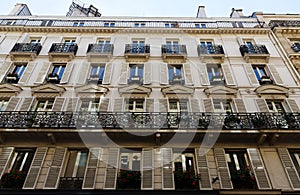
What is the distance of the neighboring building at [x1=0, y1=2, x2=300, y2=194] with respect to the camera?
25.2 feet

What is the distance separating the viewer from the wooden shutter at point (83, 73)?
1091 centimetres

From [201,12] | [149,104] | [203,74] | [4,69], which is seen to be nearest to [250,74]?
[203,74]

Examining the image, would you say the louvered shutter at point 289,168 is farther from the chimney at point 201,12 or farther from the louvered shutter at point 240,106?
the chimney at point 201,12

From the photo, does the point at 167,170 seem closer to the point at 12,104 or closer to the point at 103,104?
the point at 103,104

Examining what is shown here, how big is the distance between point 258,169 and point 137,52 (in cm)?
792

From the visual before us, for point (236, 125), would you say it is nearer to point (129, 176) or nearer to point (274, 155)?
point (274, 155)

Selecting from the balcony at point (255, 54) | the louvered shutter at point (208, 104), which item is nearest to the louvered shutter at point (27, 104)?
the louvered shutter at point (208, 104)

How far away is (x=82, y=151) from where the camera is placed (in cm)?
850

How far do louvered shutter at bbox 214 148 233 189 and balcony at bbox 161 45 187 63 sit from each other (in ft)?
18.0

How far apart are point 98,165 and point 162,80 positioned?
497 centimetres

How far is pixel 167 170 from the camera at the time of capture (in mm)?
7801

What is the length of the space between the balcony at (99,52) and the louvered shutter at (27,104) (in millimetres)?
3569

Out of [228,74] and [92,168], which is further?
[228,74]

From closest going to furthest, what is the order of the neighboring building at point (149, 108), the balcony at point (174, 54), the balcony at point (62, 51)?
the neighboring building at point (149, 108), the balcony at point (62, 51), the balcony at point (174, 54)
